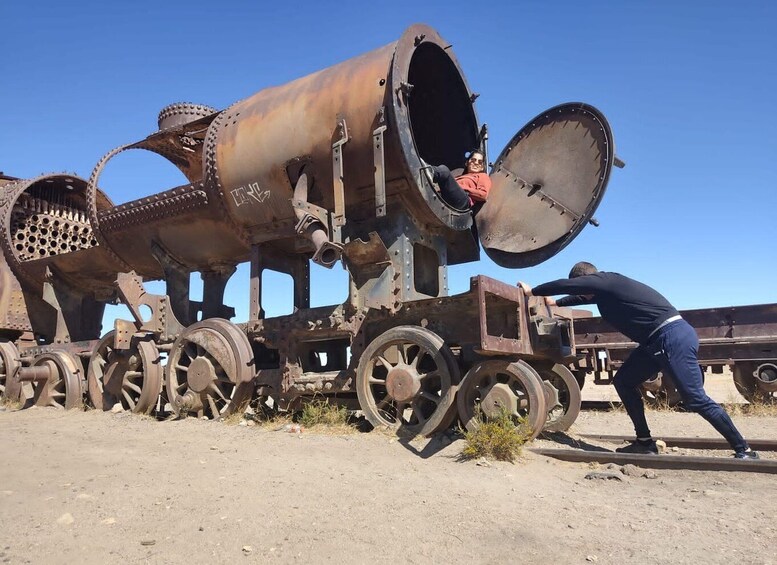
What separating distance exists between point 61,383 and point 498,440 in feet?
24.5

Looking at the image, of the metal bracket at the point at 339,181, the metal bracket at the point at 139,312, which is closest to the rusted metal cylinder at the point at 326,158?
the metal bracket at the point at 339,181

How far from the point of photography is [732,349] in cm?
873

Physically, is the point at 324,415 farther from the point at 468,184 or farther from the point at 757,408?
the point at 757,408

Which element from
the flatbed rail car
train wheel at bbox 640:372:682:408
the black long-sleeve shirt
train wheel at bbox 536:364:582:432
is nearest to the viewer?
the black long-sleeve shirt

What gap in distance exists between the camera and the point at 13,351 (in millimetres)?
9766

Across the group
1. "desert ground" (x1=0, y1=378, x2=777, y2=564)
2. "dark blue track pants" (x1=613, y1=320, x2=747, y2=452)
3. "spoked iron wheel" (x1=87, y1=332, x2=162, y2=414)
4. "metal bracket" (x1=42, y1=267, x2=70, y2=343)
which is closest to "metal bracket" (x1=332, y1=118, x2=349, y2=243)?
"desert ground" (x1=0, y1=378, x2=777, y2=564)

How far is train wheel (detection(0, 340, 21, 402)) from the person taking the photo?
9.62 metres

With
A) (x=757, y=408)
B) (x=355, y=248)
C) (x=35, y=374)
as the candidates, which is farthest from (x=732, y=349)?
(x=35, y=374)

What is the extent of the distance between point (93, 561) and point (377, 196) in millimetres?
3955

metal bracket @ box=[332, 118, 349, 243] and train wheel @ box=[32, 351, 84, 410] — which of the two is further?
train wheel @ box=[32, 351, 84, 410]

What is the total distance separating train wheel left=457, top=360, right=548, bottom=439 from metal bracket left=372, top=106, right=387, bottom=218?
179 cm

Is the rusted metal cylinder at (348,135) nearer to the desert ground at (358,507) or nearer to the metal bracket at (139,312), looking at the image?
the metal bracket at (139,312)

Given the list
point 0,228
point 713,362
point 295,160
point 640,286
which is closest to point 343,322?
point 295,160

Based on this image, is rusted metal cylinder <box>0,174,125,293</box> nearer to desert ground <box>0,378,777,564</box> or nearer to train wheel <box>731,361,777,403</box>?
desert ground <box>0,378,777,564</box>
